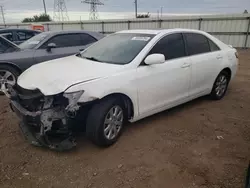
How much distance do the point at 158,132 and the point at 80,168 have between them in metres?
1.47

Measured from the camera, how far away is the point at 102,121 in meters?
3.28

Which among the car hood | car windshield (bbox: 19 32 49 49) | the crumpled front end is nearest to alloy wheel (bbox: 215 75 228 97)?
the car hood

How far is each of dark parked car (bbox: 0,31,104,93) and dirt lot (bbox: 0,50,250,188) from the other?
5.75 ft

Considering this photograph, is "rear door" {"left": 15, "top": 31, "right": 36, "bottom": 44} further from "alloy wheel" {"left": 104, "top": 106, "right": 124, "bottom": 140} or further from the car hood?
"alloy wheel" {"left": 104, "top": 106, "right": 124, "bottom": 140}

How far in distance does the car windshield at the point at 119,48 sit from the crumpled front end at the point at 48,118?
3.79 feet

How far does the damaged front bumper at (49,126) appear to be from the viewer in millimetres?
3018

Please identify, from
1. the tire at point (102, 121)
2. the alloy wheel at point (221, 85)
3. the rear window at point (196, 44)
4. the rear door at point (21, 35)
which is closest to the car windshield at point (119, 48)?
the tire at point (102, 121)

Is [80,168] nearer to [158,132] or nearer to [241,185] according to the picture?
[158,132]

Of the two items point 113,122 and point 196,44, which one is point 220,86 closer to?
point 196,44

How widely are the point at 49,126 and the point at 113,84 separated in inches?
39.6

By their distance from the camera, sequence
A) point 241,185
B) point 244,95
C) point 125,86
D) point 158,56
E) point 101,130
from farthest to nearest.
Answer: point 244,95 → point 158,56 → point 125,86 → point 101,130 → point 241,185

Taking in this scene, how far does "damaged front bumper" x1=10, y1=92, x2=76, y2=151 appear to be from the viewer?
3018 mm

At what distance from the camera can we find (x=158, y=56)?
3760mm

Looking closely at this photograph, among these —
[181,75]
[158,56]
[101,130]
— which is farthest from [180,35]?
[101,130]
